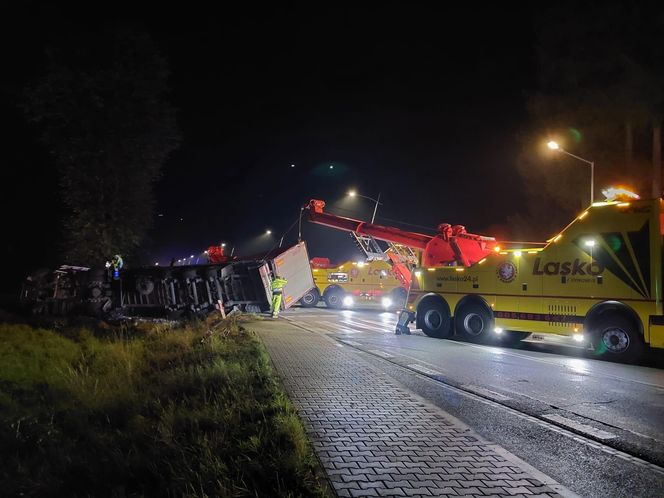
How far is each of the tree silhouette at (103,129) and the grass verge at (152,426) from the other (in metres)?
10.2

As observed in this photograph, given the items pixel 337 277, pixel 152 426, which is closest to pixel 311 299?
pixel 337 277

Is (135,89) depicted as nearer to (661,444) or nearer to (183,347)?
(183,347)

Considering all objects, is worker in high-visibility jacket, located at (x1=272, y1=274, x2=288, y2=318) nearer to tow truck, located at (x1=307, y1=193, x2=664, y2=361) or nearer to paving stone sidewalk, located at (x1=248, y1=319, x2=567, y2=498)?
tow truck, located at (x1=307, y1=193, x2=664, y2=361)

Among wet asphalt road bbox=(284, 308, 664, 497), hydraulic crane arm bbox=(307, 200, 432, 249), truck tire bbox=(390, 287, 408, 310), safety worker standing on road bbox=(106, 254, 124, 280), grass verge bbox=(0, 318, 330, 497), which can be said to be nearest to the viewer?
grass verge bbox=(0, 318, 330, 497)

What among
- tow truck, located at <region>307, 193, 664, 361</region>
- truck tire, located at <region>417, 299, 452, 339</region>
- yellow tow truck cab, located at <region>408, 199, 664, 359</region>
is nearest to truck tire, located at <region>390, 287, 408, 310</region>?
tow truck, located at <region>307, 193, 664, 361</region>

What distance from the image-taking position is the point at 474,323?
46.7 ft

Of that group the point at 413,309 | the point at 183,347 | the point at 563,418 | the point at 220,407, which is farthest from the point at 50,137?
the point at 563,418

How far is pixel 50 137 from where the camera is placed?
67.9ft

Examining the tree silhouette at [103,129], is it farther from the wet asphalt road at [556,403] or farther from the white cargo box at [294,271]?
the wet asphalt road at [556,403]

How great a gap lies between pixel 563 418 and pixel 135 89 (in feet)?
61.8

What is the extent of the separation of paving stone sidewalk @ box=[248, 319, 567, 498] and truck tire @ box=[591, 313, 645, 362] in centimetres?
532

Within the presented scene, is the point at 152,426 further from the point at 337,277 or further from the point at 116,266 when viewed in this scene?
the point at 337,277

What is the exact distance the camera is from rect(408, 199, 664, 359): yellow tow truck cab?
1077cm

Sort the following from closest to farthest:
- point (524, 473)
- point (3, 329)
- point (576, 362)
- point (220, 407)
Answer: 1. point (524, 473)
2. point (220, 407)
3. point (576, 362)
4. point (3, 329)
